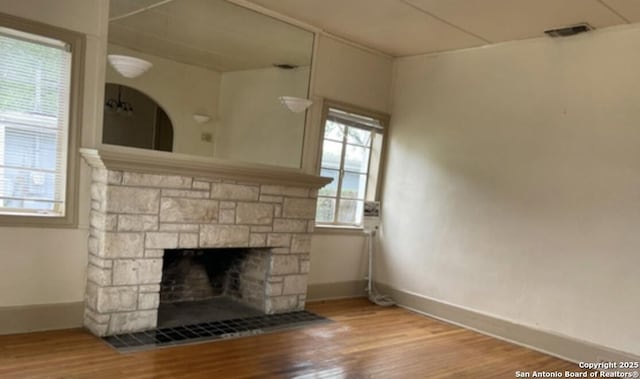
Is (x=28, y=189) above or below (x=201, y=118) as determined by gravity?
below

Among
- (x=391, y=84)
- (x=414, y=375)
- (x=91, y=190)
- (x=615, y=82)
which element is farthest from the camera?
(x=391, y=84)

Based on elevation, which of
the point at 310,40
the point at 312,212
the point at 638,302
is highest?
the point at 310,40

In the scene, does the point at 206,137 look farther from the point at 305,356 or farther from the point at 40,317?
the point at 305,356

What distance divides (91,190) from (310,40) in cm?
238

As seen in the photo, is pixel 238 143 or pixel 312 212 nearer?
pixel 238 143

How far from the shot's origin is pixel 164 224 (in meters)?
3.60

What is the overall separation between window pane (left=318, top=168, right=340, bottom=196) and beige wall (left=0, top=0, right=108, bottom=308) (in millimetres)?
2271

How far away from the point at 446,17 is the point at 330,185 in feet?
6.60

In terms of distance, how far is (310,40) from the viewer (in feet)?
14.9

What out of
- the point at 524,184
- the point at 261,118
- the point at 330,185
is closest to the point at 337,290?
the point at 330,185

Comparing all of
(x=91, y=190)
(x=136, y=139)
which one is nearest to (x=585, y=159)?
(x=136, y=139)

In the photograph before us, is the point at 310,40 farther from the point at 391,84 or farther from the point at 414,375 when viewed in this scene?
the point at 414,375

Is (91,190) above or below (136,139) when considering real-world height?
below

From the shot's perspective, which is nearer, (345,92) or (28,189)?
(28,189)
